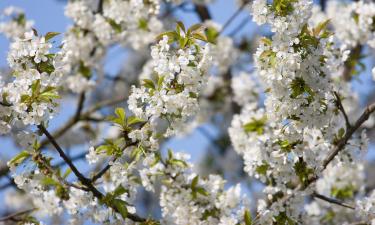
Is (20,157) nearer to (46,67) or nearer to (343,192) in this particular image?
(46,67)

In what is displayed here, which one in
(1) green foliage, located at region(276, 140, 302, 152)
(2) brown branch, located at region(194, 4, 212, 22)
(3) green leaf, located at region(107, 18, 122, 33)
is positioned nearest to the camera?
(1) green foliage, located at region(276, 140, 302, 152)

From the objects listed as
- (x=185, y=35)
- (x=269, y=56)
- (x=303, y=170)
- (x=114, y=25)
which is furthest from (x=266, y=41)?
(x=114, y=25)

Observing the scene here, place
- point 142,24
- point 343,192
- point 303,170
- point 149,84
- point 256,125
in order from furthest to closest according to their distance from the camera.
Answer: point 142,24
point 343,192
point 256,125
point 303,170
point 149,84

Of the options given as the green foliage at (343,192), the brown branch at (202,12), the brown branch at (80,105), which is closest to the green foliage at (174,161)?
the green foliage at (343,192)

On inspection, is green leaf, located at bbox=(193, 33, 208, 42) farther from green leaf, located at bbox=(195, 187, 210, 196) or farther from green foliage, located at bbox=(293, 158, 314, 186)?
green leaf, located at bbox=(195, 187, 210, 196)

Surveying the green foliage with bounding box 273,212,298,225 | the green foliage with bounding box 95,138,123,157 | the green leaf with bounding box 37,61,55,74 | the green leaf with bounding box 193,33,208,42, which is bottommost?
the green foliage with bounding box 273,212,298,225

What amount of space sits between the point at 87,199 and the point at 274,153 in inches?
39.5

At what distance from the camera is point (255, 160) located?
10.5ft

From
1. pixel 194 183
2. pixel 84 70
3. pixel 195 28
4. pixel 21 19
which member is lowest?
pixel 194 183

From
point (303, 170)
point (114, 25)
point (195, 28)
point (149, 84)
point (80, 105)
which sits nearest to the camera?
point (149, 84)

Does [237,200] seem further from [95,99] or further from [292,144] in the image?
[95,99]

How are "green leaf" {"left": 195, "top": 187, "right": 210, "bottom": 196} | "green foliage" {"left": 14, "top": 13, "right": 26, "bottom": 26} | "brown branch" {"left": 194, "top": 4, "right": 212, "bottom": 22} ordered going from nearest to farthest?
"green leaf" {"left": 195, "top": 187, "right": 210, "bottom": 196}
"green foliage" {"left": 14, "top": 13, "right": 26, "bottom": 26}
"brown branch" {"left": 194, "top": 4, "right": 212, "bottom": 22}

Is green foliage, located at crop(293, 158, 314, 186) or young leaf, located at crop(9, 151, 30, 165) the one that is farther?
green foliage, located at crop(293, 158, 314, 186)

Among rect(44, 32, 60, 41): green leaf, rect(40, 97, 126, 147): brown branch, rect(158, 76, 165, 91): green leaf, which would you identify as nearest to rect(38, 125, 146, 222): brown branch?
rect(44, 32, 60, 41): green leaf
